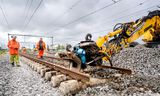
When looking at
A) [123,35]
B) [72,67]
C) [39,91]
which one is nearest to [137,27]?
[123,35]

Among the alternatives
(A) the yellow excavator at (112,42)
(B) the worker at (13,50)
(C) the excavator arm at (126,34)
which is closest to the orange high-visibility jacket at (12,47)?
(B) the worker at (13,50)

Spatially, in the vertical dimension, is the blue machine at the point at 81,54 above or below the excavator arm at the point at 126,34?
below

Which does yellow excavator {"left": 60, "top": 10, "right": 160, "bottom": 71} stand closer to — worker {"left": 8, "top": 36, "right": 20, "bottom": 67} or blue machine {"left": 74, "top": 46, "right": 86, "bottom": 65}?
blue machine {"left": 74, "top": 46, "right": 86, "bottom": 65}

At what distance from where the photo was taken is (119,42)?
5.14m

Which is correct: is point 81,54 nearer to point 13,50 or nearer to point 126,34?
point 126,34

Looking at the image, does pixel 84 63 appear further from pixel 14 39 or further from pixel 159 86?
pixel 14 39

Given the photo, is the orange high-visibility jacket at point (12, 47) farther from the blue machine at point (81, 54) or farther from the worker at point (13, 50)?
the blue machine at point (81, 54)

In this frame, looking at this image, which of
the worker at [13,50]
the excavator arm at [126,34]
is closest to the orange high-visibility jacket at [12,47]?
the worker at [13,50]

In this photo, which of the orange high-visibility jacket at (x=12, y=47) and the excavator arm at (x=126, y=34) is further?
the orange high-visibility jacket at (x=12, y=47)

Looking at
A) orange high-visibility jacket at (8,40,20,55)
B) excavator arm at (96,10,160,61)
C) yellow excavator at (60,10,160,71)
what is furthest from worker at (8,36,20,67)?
excavator arm at (96,10,160,61)

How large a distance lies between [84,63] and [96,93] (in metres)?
1.81

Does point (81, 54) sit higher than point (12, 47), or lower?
lower

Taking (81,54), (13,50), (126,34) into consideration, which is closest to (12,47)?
(13,50)

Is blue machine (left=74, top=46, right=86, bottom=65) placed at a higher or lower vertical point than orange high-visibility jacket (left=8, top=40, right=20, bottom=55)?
lower
